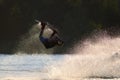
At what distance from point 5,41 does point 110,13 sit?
21193 mm

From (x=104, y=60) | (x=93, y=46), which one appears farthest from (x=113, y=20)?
(x=104, y=60)

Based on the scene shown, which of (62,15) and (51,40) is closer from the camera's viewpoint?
(51,40)

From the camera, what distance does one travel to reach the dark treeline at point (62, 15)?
104 m

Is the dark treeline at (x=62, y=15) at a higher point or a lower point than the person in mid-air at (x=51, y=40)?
lower

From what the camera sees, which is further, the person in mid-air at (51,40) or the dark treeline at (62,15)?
the dark treeline at (62,15)

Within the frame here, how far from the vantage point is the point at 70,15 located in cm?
11338

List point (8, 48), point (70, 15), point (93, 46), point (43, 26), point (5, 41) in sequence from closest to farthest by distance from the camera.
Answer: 1. point (43, 26)
2. point (93, 46)
3. point (8, 48)
4. point (5, 41)
5. point (70, 15)

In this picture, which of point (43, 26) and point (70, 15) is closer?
point (43, 26)

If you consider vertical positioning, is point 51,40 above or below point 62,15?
above

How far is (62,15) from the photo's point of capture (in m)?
113

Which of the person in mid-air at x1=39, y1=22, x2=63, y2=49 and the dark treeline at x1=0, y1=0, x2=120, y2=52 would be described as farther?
the dark treeline at x1=0, y1=0, x2=120, y2=52

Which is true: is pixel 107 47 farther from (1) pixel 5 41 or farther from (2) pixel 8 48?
(1) pixel 5 41

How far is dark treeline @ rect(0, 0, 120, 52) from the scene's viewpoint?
104125 mm

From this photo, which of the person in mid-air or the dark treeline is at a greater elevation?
the person in mid-air
